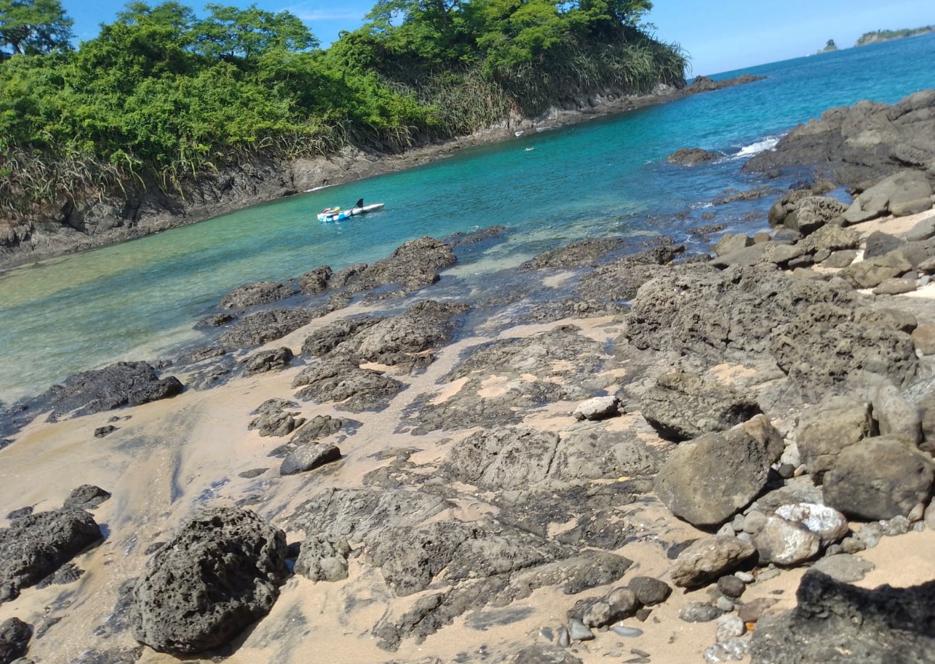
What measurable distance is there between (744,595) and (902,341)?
3.31 m

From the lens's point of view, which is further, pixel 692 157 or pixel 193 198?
pixel 193 198

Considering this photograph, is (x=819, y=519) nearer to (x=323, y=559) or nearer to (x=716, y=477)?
→ (x=716, y=477)

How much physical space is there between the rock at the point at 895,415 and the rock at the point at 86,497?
8.01 meters

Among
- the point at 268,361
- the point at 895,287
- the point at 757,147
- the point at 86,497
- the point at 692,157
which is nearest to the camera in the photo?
the point at 86,497

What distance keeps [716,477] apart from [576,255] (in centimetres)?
1066

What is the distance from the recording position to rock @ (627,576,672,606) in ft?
14.4

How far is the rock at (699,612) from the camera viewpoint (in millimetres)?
4137

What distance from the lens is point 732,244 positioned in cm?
1352

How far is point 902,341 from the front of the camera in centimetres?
626

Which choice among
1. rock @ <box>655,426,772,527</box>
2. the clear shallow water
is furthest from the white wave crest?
rock @ <box>655,426,772,527</box>

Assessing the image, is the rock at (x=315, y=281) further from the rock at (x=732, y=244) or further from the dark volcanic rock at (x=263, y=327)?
the rock at (x=732, y=244)

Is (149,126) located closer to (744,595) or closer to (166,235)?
(166,235)

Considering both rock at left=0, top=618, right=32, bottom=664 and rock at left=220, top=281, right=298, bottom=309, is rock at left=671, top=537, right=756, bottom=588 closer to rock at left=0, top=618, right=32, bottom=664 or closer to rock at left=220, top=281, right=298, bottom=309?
rock at left=0, top=618, right=32, bottom=664

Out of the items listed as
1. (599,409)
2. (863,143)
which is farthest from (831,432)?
(863,143)
